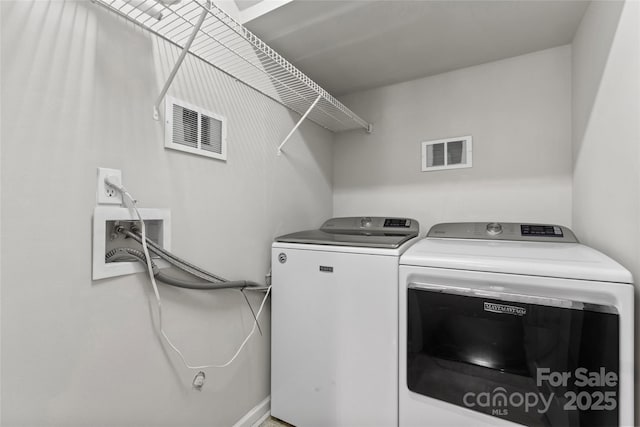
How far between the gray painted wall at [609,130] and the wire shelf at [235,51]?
3.83 feet

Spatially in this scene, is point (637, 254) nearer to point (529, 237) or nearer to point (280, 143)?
point (529, 237)

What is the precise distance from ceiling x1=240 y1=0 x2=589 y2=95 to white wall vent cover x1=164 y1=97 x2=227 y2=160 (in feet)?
1.84

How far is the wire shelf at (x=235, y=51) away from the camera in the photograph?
36.9 inches

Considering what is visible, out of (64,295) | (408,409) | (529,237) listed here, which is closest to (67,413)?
(64,295)

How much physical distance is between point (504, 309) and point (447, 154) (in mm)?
1173

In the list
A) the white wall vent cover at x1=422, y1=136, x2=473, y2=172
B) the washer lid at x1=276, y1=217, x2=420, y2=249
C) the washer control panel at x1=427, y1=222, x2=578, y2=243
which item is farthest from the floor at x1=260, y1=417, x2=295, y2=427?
the white wall vent cover at x1=422, y1=136, x2=473, y2=172

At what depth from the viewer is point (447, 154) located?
1878mm

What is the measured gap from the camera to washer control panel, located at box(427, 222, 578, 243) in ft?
4.54

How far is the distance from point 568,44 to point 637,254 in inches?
54.3

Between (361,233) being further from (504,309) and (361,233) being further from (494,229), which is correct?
(504,309)

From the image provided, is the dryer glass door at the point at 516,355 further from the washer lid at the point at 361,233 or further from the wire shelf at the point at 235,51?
the wire shelf at the point at 235,51

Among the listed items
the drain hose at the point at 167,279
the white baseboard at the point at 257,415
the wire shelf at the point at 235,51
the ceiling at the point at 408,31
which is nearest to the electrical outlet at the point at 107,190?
the drain hose at the point at 167,279

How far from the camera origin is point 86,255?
865mm

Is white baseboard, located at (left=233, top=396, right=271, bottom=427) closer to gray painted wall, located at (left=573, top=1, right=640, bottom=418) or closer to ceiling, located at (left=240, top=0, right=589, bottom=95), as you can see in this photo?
gray painted wall, located at (left=573, top=1, right=640, bottom=418)
